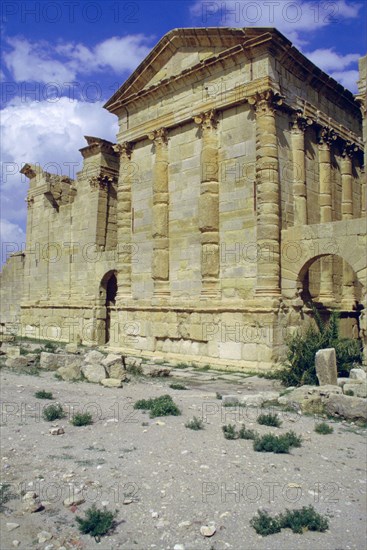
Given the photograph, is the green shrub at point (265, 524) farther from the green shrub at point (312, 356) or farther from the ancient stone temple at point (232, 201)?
the ancient stone temple at point (232, 201)

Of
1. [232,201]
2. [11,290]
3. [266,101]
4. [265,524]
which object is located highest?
[266,101]

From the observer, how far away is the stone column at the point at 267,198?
1298 cm

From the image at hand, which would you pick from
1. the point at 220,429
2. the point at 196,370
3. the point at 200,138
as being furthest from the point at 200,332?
the point at 220,429

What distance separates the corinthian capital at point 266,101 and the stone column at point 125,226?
572 cm

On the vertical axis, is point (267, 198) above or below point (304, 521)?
above

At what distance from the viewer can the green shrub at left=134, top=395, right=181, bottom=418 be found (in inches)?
312

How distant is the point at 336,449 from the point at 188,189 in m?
10.5

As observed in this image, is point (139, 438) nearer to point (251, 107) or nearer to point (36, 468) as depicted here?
point (36, 468)

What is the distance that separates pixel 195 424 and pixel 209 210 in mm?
8357

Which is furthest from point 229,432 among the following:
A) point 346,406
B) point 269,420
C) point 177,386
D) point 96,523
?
point 177,386

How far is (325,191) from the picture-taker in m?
15.5

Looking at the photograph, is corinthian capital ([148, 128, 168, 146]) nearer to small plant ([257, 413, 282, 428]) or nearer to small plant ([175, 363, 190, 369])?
small plant ([175, 363, 190, 369])

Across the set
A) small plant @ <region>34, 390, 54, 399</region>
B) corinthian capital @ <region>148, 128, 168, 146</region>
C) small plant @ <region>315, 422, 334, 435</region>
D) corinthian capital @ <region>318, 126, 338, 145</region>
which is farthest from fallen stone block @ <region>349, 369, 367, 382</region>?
corinthian capital @ <region>148, 128, 168, 146</region>

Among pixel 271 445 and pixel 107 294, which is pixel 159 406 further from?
pixel 107 294
